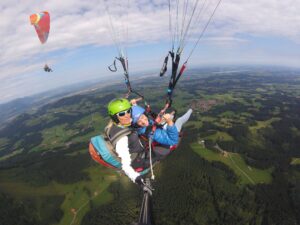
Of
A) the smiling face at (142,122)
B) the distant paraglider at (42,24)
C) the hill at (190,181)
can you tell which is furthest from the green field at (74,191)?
the smiling face at (142,122)

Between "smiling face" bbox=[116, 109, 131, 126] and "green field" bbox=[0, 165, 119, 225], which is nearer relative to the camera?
"smiling face" bbox=[116, 109, 131, 126]

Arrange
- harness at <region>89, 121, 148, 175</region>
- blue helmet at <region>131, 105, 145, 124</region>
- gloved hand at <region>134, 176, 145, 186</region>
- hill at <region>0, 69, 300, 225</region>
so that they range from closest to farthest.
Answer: gloved hand at <region>134, 176, 145, 186</region>
harness at <region>89, 121, 148, 175</region>
blue helmet at <region>131, 105, 145, 124</region>
hill at <region>0, 69, 300, 225</region>

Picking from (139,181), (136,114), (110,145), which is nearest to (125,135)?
(110,145)

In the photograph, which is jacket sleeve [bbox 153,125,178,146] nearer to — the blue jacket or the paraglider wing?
the blue jacket

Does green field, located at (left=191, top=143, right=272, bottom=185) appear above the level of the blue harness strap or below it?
below

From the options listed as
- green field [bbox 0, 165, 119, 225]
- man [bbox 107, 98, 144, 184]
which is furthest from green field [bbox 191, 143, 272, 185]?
man [bbox 107, 98, 144, 184]

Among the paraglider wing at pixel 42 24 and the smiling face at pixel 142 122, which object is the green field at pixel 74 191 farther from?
the smiling face at pixel 142 122

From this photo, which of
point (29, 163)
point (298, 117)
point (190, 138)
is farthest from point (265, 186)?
point (29, 163)

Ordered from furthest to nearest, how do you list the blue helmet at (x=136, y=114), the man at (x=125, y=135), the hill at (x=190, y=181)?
1. the hill at (x=190, y=181)
2. the blue helmet at (x=136, y=114)
3. the man at (x=125, y=135)
